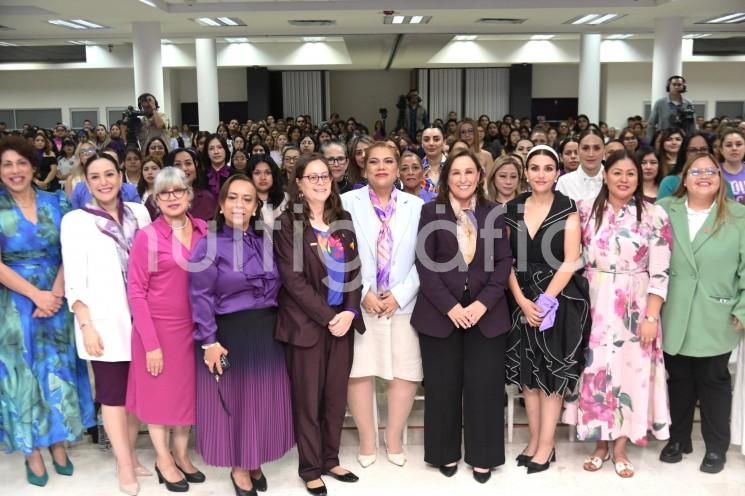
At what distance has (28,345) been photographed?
3.38 meters

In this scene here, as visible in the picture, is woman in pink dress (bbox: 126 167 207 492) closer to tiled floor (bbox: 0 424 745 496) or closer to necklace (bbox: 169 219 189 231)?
necklace (bbox: 169 219 189 231)

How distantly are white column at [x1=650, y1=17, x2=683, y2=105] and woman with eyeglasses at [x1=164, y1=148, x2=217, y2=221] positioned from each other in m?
8.99

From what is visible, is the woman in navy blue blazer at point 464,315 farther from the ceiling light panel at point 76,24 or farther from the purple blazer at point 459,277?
the ceiling light panel at point 76,24

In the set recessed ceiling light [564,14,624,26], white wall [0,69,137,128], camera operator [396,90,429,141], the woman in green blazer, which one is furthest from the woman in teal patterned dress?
white wall [0,69,137,128]

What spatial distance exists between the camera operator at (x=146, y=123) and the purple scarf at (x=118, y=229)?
4178mm

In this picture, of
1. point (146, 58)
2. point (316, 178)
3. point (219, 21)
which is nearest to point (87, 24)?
point (146, 58)

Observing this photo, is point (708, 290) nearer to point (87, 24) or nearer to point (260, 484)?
point (260, 484)

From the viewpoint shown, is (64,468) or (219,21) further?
(219,21)

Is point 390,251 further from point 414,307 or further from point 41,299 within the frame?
point 41,299

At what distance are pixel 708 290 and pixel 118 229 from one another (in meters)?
2.89

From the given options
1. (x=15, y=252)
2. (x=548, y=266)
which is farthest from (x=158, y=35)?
(x=548, y=266)

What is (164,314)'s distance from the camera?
10.4ft

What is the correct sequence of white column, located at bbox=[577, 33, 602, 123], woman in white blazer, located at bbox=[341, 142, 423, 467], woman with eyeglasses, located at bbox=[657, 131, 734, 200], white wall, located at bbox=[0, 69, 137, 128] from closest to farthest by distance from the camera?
woman in white blazer, located at bbox=[341, 142, 423, 467], woman with eyeglasses, located at bbox=[657, 131, 734, 200], white column, located at bbox=[577, 33, 602, 123], white wall, located at bbox=[0, 69, 137, 128]

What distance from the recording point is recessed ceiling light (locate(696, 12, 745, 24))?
39.1ft
